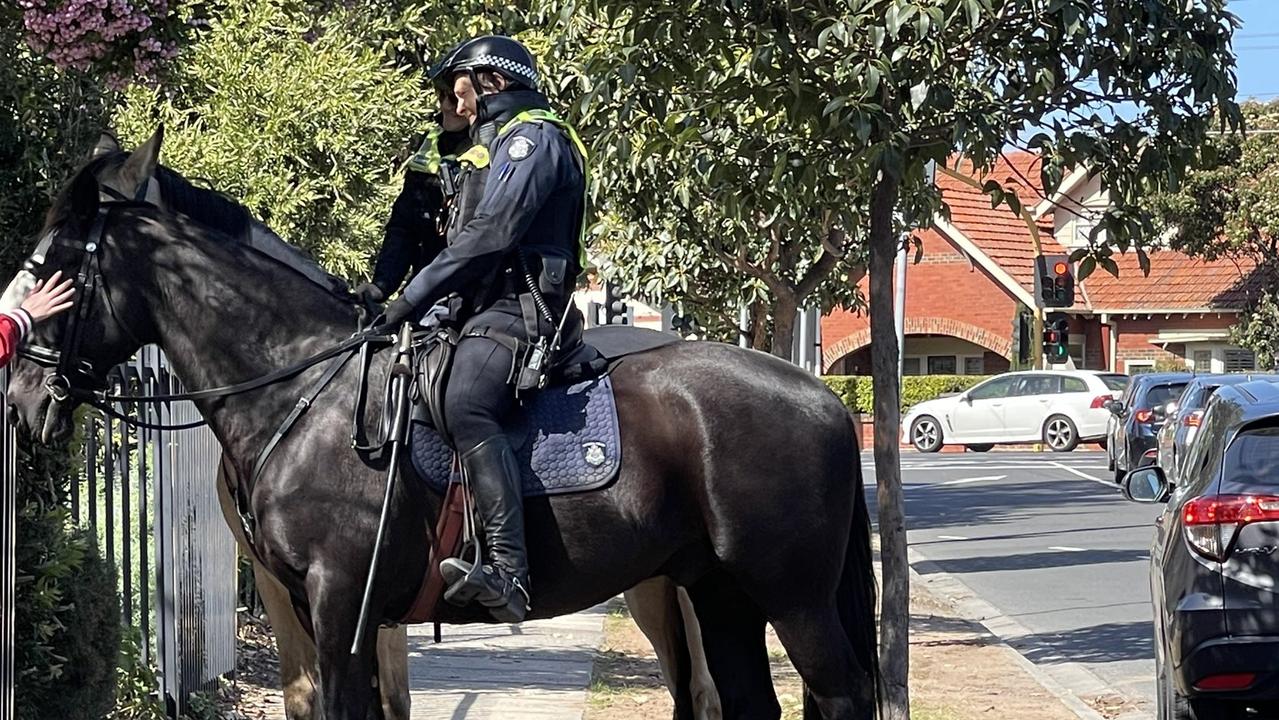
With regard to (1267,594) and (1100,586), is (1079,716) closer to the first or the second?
(1267,594)

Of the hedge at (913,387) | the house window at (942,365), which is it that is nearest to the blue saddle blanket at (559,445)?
the hedge at (913,387)

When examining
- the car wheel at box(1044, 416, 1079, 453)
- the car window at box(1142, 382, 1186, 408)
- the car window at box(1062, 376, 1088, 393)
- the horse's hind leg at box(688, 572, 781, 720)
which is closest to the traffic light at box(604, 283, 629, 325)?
the car window at box(1142, 382, 1186, 408)

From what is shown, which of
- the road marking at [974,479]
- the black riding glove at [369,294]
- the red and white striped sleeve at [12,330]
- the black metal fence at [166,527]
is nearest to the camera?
the red and white striped sleeve at [12,330]

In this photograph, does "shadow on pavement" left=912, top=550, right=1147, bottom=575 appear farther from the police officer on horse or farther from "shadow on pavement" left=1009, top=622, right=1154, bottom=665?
the police officer on horse

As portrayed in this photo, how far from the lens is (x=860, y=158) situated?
28.2 ft

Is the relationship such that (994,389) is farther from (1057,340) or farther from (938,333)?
(938,333)

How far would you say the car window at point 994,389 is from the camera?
→ 41.6 metres

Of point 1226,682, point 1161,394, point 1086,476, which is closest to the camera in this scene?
point 1226,682

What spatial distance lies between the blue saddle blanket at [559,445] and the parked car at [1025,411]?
36.0 meters

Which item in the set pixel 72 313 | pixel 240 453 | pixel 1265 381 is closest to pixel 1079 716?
pixel 1265 381

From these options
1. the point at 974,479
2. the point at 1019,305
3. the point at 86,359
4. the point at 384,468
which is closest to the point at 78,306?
the point at 86,359

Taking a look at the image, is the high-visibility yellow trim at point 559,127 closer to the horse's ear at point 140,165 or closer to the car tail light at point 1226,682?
the horse's ear at point 140,165

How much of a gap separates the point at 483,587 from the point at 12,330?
1708mm

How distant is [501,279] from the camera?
6.25 m
